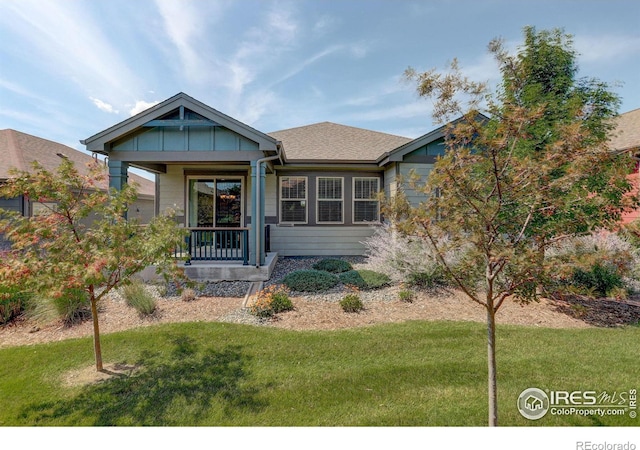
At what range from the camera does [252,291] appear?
6.60m

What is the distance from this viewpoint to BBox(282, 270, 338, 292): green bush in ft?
21.3

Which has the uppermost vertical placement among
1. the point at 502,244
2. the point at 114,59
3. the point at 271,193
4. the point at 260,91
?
the point at 260,91

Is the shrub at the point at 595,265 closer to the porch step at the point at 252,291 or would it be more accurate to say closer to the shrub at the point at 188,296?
the porch step at the point at 252,291

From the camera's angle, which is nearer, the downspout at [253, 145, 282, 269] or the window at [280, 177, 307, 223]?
the downspout at [253, 145, 282, 269]

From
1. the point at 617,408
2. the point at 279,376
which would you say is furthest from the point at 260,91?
the point at 617,408

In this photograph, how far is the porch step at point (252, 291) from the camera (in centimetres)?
586

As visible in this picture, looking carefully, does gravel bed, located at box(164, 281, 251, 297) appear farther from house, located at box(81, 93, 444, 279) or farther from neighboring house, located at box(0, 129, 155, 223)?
neighboring house, located at box(0, 129, 155, 223)

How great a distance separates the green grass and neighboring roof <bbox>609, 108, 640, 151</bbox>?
8959mm

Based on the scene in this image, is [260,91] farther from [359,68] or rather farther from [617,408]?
[617,408]

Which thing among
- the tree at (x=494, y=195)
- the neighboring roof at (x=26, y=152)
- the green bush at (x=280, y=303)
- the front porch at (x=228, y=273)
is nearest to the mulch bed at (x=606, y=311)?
the tree at (x=494, y=195)

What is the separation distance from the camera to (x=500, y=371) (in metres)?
3.36

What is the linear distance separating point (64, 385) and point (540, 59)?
30.7 feet

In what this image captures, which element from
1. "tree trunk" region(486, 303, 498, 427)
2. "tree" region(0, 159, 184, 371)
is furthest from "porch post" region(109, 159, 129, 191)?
"tree trunk" region(486, 303, 498, 427)

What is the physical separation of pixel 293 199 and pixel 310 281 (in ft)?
14.1
